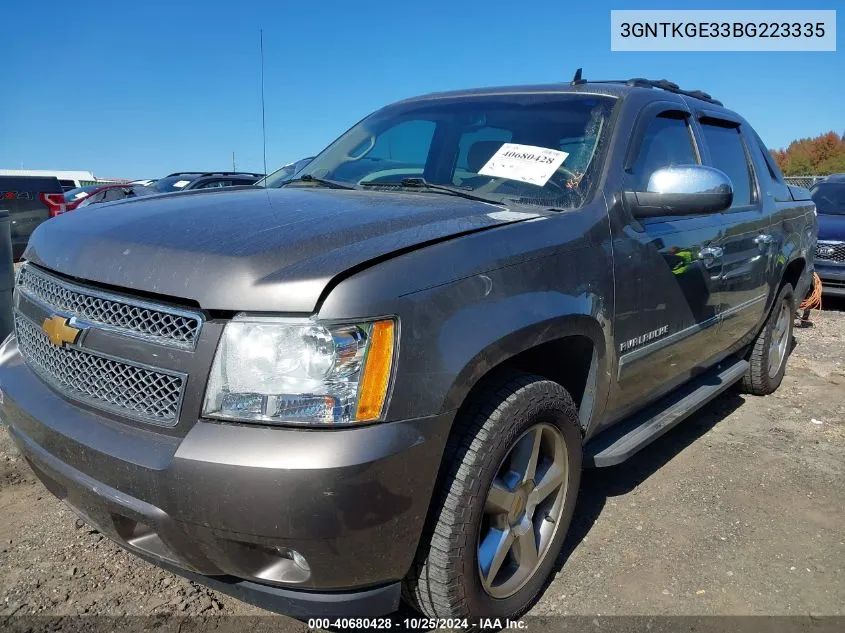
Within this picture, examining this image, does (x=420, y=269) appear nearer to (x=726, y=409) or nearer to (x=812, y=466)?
Result: (x=812, y=466)

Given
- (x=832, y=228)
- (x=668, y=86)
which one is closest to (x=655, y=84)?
(x=668, y=86)

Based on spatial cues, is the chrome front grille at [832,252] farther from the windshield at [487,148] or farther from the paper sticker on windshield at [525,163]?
the paper sticker on windshield at [525,163]

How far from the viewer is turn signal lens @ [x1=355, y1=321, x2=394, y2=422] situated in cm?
166

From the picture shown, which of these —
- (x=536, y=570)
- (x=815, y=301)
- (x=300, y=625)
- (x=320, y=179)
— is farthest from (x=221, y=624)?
(x=815, y=301)

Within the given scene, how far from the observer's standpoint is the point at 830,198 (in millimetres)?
9367

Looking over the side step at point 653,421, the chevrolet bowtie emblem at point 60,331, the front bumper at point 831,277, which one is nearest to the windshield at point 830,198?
the front bumper at point 831,277

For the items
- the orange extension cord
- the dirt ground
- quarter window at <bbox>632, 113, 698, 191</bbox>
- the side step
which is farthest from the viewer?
the orange extension cord

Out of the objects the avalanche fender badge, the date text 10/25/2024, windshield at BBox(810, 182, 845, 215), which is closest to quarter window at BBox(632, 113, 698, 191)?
the avalanche fender badge

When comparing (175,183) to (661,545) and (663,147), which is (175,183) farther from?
(661,545)

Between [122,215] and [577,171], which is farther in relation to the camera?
[577,171]

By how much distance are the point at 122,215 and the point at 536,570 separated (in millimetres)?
1888

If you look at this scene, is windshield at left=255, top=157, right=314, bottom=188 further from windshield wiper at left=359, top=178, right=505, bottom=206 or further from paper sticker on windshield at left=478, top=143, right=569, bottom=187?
paper sticker on windshield at left=478, top=143, right=569, bottom=187

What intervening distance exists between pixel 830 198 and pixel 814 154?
63.2 meters

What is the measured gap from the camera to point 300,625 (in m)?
2.29
